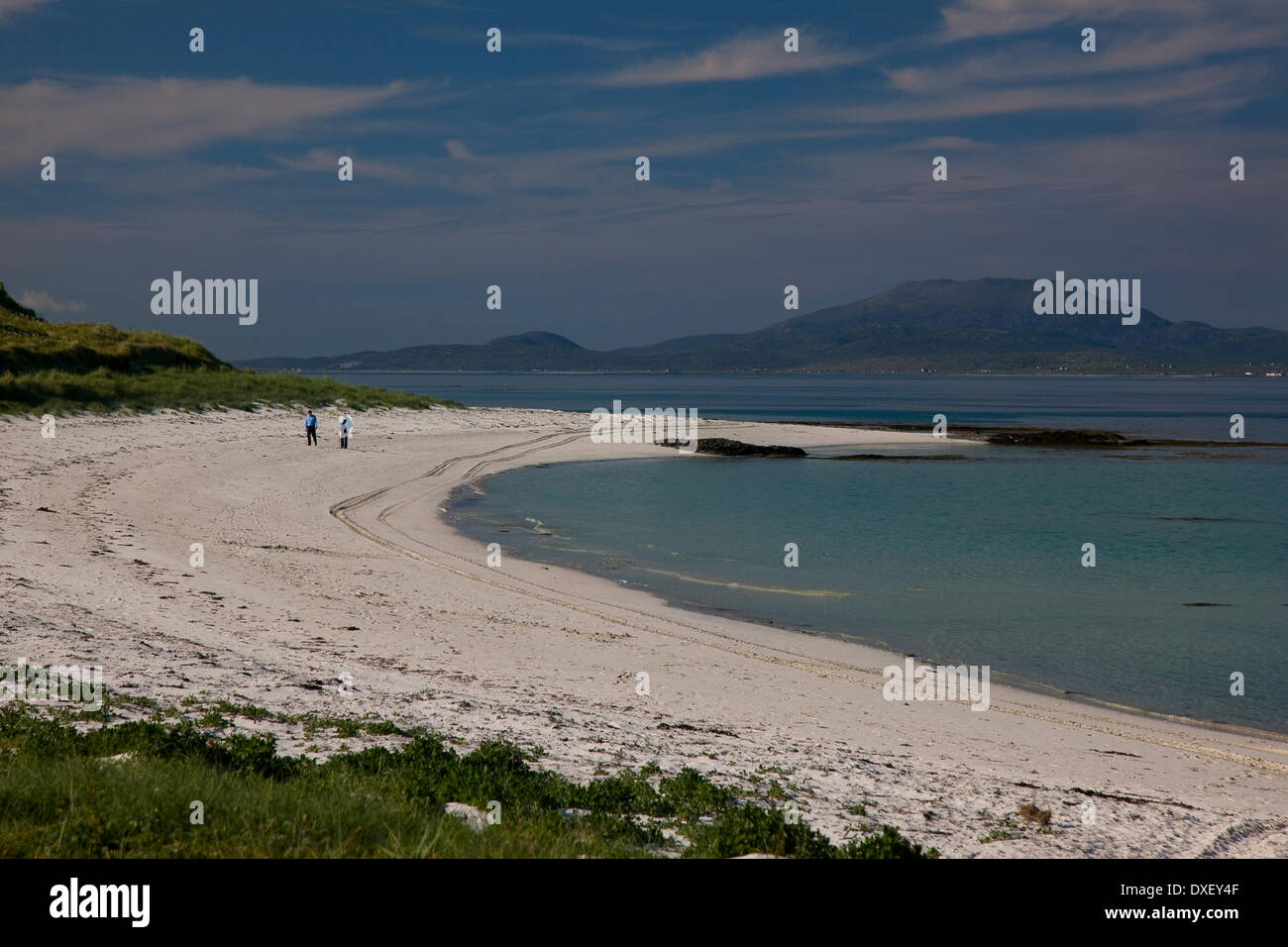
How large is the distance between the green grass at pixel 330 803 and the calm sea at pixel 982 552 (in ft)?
30.4

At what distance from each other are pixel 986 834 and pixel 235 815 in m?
5.77

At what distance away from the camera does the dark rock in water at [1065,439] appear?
64375mm

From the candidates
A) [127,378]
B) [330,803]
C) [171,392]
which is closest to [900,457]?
→ [171,392]

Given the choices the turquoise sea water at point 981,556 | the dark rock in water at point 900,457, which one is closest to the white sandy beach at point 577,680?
the turquoise sea water at point 981,556

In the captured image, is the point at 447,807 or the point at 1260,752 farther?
the point at 1260,752

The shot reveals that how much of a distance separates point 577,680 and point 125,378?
1851 inches

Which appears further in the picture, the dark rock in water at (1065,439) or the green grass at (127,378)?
the dark rock in water at (1065,439)

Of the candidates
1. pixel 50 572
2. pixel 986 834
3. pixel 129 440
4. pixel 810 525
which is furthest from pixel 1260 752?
pixel 129 440

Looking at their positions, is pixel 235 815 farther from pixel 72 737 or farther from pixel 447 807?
pixel 72 737

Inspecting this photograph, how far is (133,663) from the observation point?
11336 millimetres

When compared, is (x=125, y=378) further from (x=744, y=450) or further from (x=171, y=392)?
(x=744, y=450)

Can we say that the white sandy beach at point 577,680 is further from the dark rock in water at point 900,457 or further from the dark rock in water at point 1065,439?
the dark rock in water at point 1065,439

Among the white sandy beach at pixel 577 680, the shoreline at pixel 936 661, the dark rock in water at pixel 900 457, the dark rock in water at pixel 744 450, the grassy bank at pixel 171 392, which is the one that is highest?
the grassy bank at pixel 171 392

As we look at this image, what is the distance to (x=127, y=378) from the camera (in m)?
51.8
